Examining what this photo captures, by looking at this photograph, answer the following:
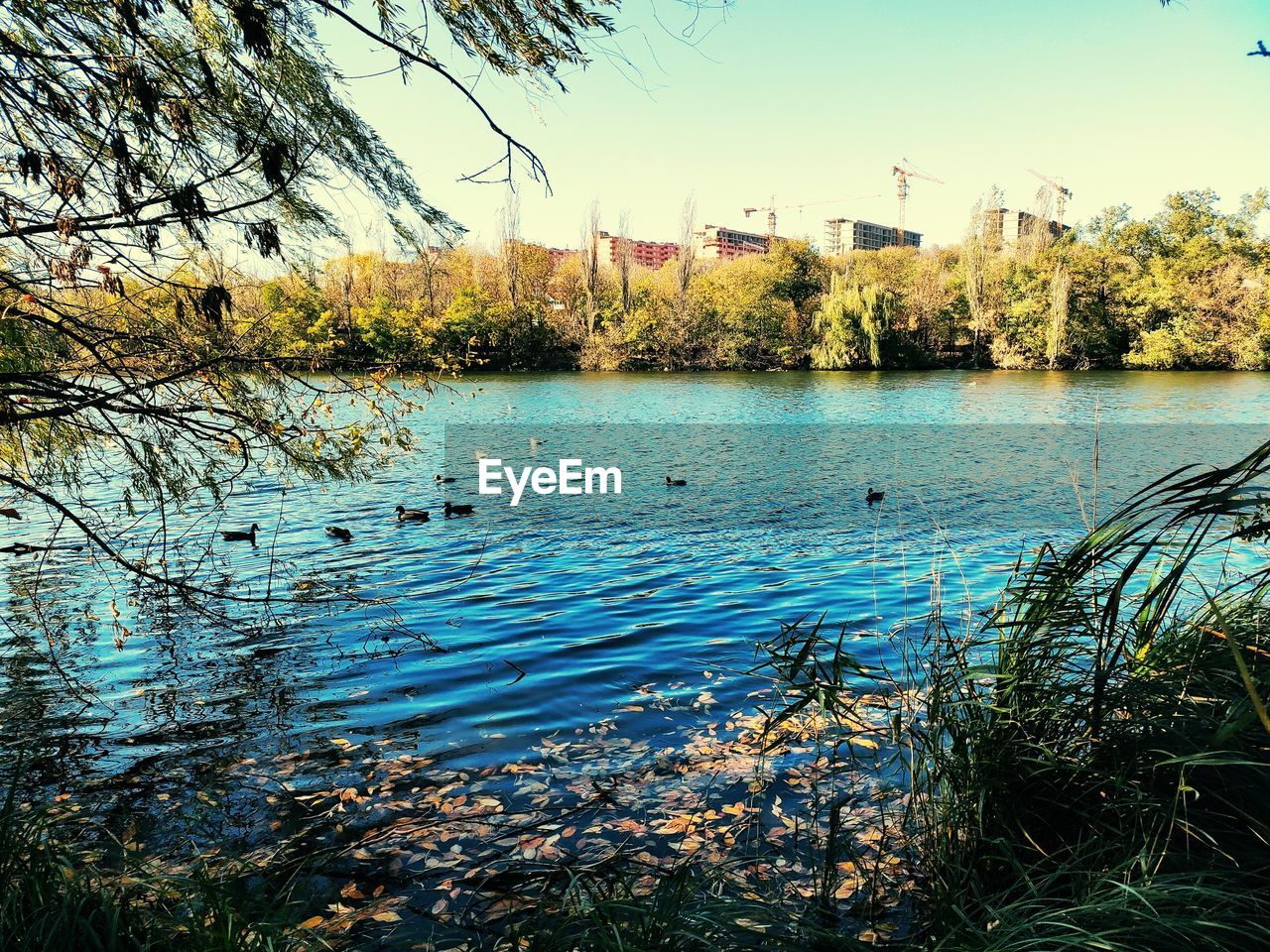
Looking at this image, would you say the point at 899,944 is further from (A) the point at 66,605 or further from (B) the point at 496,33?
(A) the point at 66,605

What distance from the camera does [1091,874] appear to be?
262 centimetres

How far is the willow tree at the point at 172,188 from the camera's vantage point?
3238 mm

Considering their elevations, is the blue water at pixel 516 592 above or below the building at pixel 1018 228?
below

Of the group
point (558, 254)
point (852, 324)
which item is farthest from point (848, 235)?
point (852, 324)

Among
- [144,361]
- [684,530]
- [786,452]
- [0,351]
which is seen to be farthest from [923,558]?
[786,452]

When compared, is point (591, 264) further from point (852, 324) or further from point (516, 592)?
point (516, 592)

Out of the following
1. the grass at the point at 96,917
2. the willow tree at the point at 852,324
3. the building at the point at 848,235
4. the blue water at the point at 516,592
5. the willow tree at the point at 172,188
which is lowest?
the blue water at the point at 516,592

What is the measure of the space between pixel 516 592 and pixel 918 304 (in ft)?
202

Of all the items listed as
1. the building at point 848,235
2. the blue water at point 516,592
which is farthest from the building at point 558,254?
the building at point 848,235

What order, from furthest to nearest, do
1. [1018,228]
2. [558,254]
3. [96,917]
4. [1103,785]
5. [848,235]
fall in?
1. [848,235]
2. [558,254]
3. [1018,228]
4. [1103,785]
5. [96,917]

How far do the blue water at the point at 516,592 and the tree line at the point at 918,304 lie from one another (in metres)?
35.8

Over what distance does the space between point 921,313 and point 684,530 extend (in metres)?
57.5

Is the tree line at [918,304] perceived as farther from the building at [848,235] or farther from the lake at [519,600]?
the building at [848,235]

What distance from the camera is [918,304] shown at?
64.2 meters
